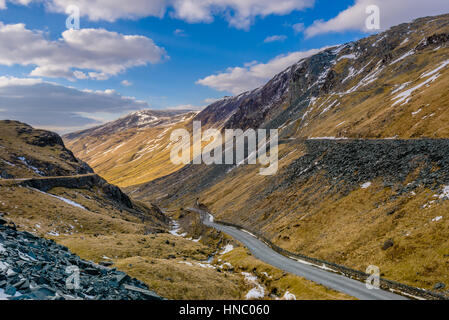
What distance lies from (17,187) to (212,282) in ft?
169

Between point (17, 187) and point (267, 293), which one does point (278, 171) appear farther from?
point (17, 187)

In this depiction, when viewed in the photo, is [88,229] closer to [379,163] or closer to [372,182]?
[372,182]

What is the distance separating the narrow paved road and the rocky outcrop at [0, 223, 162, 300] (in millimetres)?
23564

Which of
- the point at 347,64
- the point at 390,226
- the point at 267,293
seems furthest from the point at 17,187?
the point at 347,64

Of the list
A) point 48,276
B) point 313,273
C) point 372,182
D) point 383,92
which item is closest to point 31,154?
point 48,276

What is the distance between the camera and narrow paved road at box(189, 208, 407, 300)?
99.6 ft

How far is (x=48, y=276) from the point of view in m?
18.1

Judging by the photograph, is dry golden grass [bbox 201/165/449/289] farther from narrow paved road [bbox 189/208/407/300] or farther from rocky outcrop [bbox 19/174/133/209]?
rocky outcrop [bbox 19/174/133/209]

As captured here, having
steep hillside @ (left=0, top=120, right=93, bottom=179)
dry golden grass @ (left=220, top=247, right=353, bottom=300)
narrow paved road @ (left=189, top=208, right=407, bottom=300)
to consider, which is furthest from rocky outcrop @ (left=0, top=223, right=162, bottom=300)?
steep hillside @ (left=0, top=120, right=93, bottom=179)

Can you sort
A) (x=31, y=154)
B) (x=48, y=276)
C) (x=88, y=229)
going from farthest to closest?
1. (x=31, y=154)
2. (x=88, y=229)
3. (x=48, y=276)

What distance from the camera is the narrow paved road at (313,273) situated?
99.6ft

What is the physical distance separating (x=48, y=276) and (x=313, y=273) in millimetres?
34265

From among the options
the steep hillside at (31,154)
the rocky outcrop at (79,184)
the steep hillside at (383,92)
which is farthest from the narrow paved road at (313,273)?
the steep hillside at (31,154)
